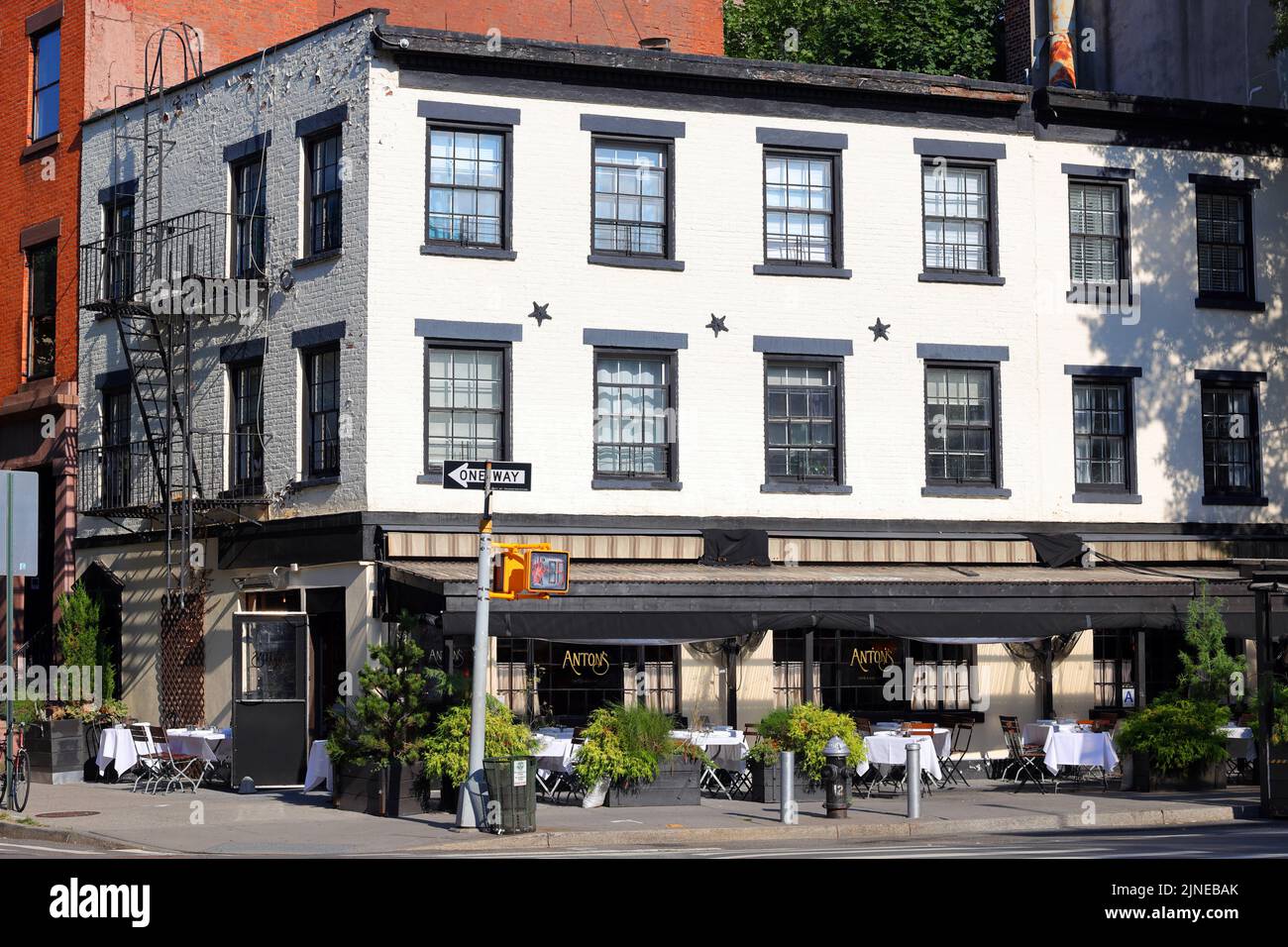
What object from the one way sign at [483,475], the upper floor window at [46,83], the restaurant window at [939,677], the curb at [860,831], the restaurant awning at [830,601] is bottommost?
the curb at [860,831]

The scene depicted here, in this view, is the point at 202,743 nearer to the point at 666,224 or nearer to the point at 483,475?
the point at 483,475

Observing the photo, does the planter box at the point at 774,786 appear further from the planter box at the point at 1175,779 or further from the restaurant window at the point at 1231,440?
the restaurant window at the point at 1231,440

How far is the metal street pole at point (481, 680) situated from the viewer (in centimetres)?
1984

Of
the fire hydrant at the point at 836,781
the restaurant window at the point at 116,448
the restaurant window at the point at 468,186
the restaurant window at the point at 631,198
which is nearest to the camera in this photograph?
the fire hydrant at the point at 836,781

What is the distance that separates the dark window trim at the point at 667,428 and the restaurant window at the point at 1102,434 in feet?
22.4

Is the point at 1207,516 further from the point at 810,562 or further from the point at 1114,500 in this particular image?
the point at 810,562

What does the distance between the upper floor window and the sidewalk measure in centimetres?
1400

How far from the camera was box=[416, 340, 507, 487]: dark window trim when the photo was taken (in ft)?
83.9

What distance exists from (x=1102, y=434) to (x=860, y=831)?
1099 cm

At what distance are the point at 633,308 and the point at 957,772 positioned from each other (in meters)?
8.51

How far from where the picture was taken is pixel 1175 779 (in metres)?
24.6

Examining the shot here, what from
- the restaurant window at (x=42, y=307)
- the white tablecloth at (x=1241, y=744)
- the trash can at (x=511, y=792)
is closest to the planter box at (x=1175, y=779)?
the white tablecloth at (x=1241, y=744)

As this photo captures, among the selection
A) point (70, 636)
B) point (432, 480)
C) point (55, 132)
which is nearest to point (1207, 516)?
point (432, 480)

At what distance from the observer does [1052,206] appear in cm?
2897
